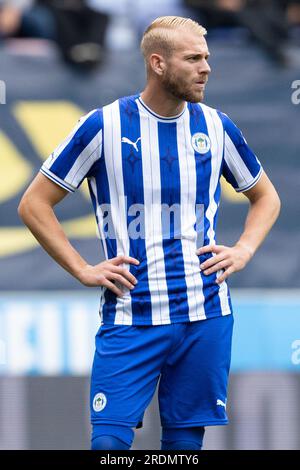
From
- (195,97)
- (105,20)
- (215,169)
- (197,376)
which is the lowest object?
(197,376)

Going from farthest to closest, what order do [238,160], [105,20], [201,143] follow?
[105,20]
[238,160]
[201,143]

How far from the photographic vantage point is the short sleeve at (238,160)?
3.67 meters

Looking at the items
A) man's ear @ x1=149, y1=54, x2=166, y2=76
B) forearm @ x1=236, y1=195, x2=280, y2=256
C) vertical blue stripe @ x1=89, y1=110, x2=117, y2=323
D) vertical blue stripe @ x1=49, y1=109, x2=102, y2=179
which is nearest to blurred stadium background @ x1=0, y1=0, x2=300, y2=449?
forearm @ x1=236, y1=195, x2=280, y2=256

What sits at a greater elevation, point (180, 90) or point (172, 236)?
point (180, 90)

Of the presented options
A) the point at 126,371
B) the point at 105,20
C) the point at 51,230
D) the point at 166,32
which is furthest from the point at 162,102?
the point at 105,20

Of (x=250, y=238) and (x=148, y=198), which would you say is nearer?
(x=148, y=198)

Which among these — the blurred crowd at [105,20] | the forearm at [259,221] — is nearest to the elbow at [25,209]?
the forearm at [259,221]

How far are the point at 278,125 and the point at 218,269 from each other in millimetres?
2232

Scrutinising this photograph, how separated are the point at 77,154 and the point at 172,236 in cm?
40

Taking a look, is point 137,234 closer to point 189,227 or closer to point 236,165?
point 189,227

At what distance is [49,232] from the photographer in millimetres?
3576

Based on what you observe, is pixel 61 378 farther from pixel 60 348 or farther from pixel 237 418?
pixel 237 418

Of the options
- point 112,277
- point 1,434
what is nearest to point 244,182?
point 112,277

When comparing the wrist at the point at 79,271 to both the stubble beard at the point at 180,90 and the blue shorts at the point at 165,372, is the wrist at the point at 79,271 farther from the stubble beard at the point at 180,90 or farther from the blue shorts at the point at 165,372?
the stubble beard at the point at 180,90
